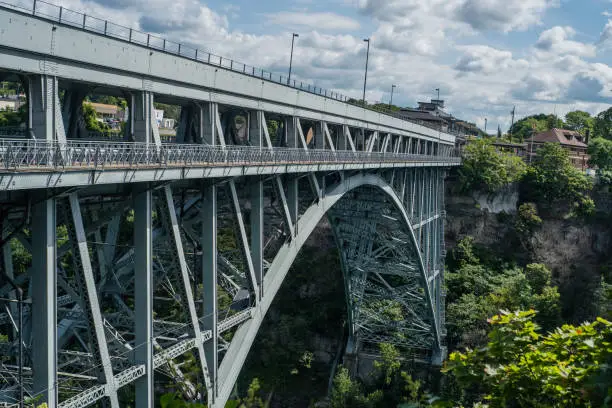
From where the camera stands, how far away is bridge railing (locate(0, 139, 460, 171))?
34.8ft

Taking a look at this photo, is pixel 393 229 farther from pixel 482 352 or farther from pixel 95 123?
pixel 482 352

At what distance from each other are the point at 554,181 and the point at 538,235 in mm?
4946

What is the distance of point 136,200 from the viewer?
13.6m

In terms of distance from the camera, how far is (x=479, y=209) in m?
57.5

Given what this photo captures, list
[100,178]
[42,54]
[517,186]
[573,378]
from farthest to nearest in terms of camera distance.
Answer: [517,186] < [100,178] < [42,54] < [573,378]

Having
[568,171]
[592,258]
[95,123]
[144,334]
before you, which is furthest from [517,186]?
[144,334]

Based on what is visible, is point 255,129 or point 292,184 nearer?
point 255,129

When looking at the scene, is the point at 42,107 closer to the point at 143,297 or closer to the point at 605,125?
the point at 143,297

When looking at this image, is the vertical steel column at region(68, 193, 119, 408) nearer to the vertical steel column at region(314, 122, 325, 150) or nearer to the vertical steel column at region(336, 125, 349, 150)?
the vertical steel column at region(314, 122, 325, 150)

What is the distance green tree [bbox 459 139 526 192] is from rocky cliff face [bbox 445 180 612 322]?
86cm

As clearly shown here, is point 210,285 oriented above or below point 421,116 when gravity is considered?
below

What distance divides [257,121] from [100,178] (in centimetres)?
826

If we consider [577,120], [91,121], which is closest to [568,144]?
[577,120]

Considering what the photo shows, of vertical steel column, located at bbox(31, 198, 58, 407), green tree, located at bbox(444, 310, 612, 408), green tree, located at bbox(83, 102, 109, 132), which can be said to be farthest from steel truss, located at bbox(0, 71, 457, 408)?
green tree, located at bbox(83, 102, 109, 132)
